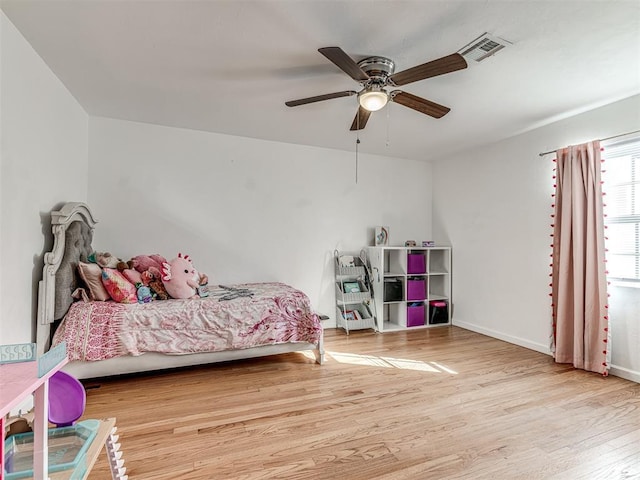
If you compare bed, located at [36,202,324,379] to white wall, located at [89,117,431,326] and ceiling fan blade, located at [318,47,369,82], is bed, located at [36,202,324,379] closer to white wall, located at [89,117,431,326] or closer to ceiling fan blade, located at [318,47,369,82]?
white wall, located at [89,117,431,326]

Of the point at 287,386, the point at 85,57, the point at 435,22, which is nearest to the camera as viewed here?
the point at 435,22

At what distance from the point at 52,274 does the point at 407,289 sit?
3.66 metres

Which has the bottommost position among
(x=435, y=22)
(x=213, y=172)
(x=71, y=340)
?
(x=71, y=340)

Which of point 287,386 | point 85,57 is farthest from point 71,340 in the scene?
point 85,57

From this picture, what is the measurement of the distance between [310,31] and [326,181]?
96.9 inches

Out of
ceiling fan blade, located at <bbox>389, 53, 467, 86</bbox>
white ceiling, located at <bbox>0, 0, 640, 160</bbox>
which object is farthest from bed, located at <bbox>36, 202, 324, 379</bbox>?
ceiling fan blade, located at <bbox>389, 53, 467, 86</bbox>

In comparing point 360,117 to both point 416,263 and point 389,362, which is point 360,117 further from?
point 416,263

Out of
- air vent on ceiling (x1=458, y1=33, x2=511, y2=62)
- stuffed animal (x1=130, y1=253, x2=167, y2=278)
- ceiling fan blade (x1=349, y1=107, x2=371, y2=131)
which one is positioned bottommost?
stuffed animal (x1=130, y1=253, x2=167, y2=278)

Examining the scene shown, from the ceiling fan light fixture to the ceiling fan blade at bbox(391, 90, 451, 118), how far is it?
Answer: 9 centimetres

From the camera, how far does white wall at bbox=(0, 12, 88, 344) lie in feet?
6.07

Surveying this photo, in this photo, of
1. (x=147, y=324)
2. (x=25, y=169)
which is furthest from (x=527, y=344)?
(x=25, y=169)

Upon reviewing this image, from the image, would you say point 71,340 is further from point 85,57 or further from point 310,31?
point 310,31

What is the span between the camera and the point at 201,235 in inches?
145

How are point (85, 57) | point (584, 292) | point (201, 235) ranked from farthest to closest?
point (201, 235), point (584, 292), point (85, 57)
